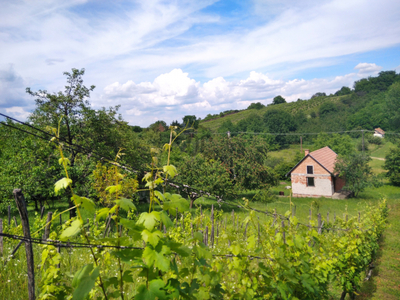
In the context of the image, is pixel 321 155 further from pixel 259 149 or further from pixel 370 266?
pixel 370 266

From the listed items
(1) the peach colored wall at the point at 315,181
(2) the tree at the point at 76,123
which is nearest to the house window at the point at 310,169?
(1) the peach colored wall at the point at 315,181

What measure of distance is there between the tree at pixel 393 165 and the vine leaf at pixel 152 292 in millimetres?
40473

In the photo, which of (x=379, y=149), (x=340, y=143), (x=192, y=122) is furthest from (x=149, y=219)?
(x=379, y=149)

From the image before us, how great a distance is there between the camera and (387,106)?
56469 mm

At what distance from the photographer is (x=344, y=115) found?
71.9 metres

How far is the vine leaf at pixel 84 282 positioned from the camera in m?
1.21

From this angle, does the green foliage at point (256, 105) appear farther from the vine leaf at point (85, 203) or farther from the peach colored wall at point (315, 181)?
the vine leaf at point (85, 203)

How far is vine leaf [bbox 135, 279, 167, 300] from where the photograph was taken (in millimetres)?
1317

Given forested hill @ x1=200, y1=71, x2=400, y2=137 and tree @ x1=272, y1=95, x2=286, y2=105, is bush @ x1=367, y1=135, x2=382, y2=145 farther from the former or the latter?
tree @ x1=272, y1=95, x2=286, y2=105

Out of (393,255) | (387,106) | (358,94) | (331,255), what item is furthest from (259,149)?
(358,94)

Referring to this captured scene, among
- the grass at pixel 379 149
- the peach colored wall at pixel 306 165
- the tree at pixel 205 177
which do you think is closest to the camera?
the tree at pixel 205 177

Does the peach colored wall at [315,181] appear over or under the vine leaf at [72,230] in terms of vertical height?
under

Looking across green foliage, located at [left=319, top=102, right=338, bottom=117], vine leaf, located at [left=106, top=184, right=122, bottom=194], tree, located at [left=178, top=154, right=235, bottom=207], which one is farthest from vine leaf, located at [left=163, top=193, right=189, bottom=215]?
green foliage, located at [left=319, top=102, right=338, bottom=117]

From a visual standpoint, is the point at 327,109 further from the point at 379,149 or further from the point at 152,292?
the point at 152,292
